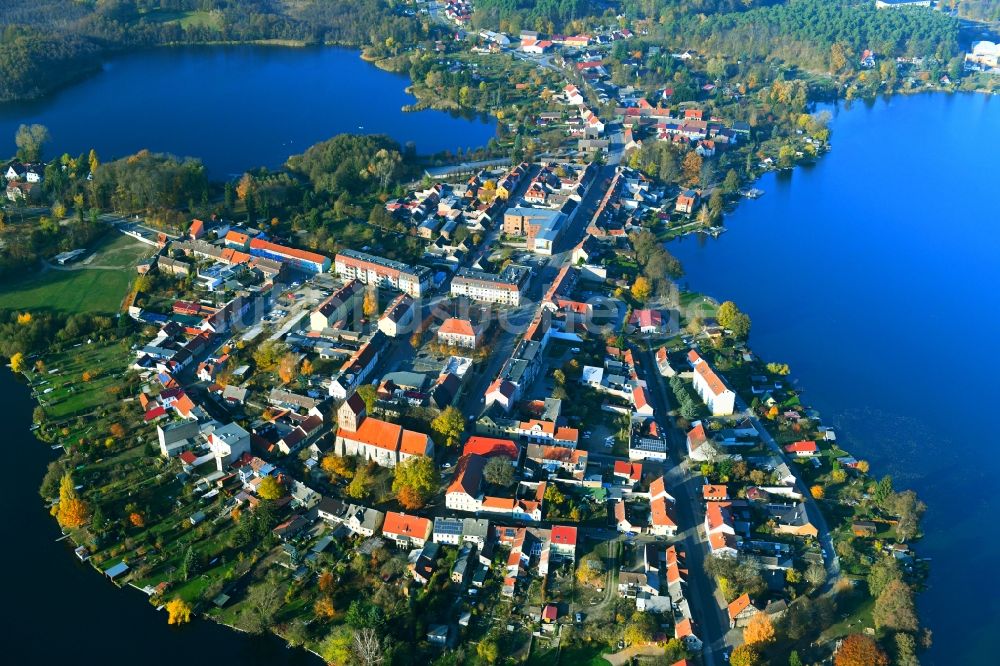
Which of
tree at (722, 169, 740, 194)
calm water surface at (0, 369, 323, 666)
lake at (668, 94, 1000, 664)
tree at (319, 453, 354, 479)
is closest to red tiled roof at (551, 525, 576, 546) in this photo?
tree at (319, 453, 354, 479)

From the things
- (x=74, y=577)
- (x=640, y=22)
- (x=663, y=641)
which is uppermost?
(x=640, y=22)

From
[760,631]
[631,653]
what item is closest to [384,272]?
[631,653]

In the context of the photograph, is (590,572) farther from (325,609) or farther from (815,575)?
(325,609)

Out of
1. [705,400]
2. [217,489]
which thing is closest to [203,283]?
[217,489]

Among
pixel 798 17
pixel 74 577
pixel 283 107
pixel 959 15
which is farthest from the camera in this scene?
pixel 959 15

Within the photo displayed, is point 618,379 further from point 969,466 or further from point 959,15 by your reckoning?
point 959,15
